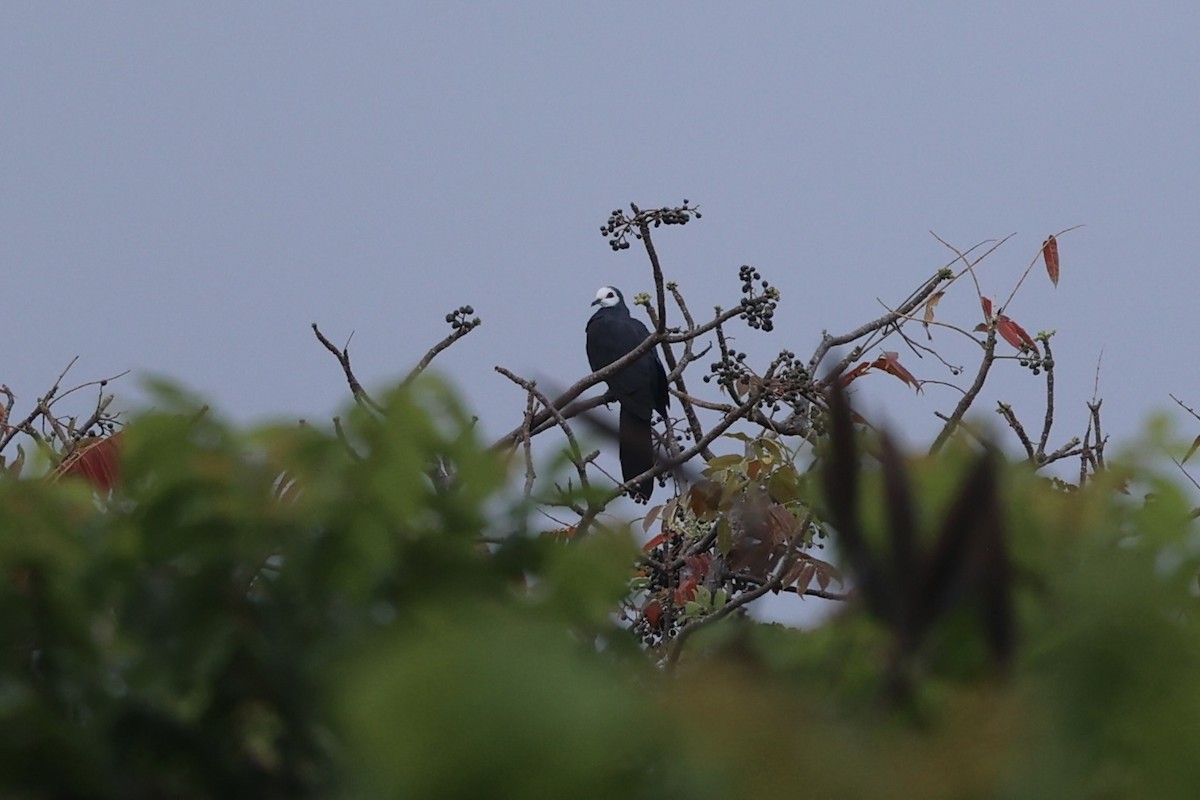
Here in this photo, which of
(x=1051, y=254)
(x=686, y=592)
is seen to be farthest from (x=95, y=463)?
(x=1051, y=254)

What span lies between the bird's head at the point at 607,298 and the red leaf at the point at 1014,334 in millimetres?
6018

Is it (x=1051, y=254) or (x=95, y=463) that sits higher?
(x=1051, y=254)

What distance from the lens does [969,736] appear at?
1.45 feet

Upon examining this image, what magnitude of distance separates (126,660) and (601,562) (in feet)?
0.62

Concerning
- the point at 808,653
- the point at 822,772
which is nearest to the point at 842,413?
the point at 822,772

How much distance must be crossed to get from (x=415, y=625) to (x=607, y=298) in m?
8.87

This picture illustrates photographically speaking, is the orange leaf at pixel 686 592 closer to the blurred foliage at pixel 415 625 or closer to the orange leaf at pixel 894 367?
the orange leaf at pixel 894 367

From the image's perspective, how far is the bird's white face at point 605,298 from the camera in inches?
368

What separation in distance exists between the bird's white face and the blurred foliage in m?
8.72

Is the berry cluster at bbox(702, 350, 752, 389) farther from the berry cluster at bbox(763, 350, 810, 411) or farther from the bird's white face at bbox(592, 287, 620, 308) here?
the bird's white face at bbox(592, 287, 620, 308)

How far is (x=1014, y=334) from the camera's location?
10.7 feet

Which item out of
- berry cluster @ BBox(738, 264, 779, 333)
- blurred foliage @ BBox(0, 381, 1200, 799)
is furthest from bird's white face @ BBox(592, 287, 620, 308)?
blurred foliage @ BBox(0, 381, 1200, 799)

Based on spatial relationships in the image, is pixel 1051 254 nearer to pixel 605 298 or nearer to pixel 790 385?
pixel 790 385

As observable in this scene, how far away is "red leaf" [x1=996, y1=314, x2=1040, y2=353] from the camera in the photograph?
3.26 metres
